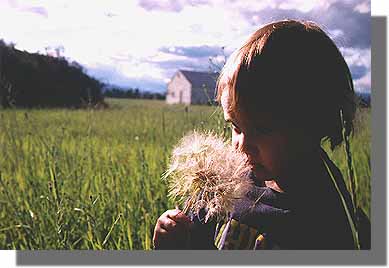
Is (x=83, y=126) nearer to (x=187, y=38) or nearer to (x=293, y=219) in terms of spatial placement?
(x=187, y=38)

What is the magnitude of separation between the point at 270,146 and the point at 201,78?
314 millimetres

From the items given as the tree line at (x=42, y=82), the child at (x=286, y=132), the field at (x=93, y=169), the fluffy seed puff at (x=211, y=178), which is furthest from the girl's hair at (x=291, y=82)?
the tree line at (x=42, y=82)

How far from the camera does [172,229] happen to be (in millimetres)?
1079

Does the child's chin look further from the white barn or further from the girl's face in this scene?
the white barn

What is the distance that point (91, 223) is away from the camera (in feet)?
4.35

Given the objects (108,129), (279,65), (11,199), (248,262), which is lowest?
(248,262)

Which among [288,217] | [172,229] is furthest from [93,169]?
[288,217]

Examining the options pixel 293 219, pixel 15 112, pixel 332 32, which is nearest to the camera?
pixel 293 219

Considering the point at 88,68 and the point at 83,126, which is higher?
the point at 88,68

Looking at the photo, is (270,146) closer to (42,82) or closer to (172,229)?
(172,229)

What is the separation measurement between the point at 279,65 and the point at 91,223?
54 centimetres

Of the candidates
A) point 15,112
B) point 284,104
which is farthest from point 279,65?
point 15,112

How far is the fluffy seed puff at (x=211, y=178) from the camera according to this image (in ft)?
3.30

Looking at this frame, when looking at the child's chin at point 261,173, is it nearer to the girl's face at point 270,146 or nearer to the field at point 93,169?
the girl's face at point 270,146
